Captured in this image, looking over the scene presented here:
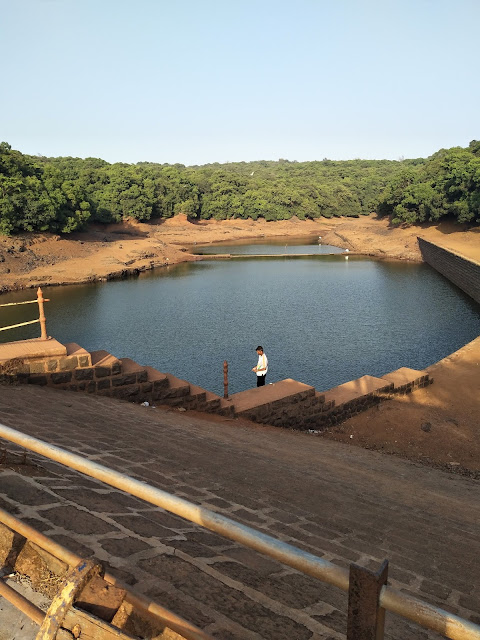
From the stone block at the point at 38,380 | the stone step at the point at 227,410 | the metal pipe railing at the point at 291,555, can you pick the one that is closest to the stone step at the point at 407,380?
the stone step at the point at 227,410

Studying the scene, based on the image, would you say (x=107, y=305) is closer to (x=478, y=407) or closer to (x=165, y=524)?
(x=478, y=407)

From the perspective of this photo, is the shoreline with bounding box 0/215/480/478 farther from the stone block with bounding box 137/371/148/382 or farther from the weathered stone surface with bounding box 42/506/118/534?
the weathered stone surface with bounding box 42/506/118/534

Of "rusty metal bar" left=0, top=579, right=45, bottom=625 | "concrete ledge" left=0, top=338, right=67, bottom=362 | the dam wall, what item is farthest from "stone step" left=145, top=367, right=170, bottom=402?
the dam wall

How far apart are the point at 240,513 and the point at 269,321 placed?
21462 millimetres

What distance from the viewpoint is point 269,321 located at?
25.8 meters

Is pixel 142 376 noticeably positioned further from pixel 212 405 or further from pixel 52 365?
pixel 52 365

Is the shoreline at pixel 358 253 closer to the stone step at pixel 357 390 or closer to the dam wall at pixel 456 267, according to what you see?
the stone step at pixel 357 390

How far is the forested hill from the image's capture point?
45750mm

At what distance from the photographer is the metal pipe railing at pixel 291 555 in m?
1.50

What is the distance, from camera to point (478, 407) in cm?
1277

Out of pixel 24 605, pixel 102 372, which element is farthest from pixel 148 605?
pixel 102 372

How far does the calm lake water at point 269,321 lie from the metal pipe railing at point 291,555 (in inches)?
543

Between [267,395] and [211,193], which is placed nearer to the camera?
[267,395]

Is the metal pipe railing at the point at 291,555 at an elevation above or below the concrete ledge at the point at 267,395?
above
